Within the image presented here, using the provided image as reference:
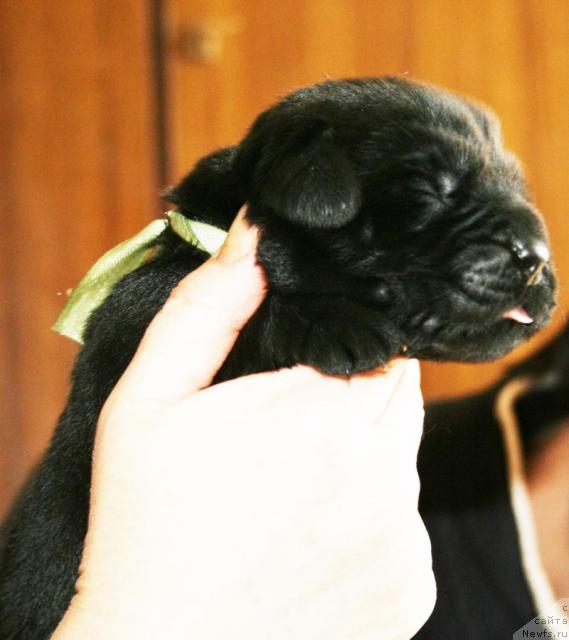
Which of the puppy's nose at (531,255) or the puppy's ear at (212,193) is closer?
the puppy's nose at (531,255)

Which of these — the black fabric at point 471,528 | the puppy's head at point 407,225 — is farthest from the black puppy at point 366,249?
the black fabric at point 471,528

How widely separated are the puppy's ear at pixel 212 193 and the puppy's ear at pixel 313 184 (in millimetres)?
90

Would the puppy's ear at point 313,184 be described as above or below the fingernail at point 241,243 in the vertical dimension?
above

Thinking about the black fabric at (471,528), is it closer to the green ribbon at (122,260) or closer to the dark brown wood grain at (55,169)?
the green ribbon at (122,260)

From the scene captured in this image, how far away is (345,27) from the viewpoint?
204cm

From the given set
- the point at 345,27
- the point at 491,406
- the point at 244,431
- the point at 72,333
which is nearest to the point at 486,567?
the point at 491,406

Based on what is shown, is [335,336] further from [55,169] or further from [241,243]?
[55,169]

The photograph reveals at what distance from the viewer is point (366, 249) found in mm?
760

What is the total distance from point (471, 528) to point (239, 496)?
582 mm

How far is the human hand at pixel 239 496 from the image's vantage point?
0.75 meters

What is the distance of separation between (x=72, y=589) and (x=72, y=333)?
0.90 feet

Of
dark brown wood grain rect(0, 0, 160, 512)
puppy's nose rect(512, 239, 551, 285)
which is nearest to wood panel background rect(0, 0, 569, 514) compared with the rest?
dark brown wood grain rect(0, 0, 160, 512)

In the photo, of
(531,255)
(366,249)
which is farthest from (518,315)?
(366,249)

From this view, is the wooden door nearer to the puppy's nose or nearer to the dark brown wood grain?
the dark brown wood grain
